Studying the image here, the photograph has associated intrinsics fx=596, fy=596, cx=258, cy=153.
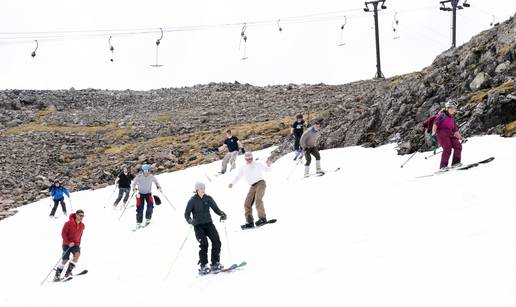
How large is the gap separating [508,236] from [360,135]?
64.5 feet

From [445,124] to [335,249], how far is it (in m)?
7.03

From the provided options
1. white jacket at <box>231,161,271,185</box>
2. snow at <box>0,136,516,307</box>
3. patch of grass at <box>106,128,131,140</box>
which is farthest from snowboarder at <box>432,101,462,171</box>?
patch of grass at <box>106,128,131,140</box>

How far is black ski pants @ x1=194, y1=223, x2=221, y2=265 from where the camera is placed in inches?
514

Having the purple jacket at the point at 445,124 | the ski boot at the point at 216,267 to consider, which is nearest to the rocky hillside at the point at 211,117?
the purple jacket at the point at 445,124

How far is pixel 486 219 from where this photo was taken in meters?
11.1

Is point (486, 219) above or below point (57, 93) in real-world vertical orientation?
below

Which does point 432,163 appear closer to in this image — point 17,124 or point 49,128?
point 49,128

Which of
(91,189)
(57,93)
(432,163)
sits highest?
(57,93)

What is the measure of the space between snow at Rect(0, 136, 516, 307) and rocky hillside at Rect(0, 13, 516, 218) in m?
3.76

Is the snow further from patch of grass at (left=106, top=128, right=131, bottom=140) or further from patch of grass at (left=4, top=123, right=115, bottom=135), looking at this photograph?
patch of grass at (left=4, top=123, right=115, bottom=135)

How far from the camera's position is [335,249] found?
12.0 m

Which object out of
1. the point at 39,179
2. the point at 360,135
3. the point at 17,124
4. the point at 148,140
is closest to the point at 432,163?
the point at 360,135

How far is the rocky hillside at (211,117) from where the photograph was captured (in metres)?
25.5

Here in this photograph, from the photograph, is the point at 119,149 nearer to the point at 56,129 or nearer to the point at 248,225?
the point at 56,129
